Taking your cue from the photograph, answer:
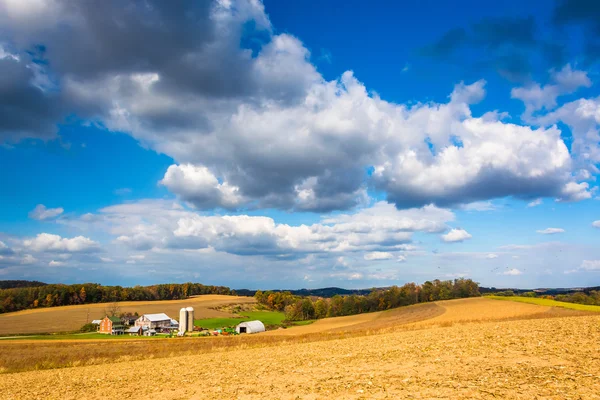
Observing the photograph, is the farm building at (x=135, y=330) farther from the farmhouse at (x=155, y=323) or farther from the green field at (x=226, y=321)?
the green field at (x=226, y=321)

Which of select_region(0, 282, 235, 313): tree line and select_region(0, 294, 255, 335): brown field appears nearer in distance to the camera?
select_region(0, 294, 255, 335): brown field

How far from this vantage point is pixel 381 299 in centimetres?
12675

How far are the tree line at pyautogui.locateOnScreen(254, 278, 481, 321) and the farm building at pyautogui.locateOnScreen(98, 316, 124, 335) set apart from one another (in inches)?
1936

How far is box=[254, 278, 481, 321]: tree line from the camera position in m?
127

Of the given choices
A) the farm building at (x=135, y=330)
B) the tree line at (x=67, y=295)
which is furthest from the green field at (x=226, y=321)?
the tree line at (x=67, y=295)

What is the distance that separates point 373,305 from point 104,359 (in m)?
103

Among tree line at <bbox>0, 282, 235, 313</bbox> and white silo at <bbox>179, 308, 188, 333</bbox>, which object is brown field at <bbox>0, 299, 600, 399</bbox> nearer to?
white silo at <bbox>179, 308, 188, 333</bbox>

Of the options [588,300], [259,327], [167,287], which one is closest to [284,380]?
[259,327]

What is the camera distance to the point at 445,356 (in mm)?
19250

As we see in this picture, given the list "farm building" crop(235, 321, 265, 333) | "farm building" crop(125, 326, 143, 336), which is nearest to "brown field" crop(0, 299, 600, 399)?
"farm building" crop(235, 321, 265, 333)

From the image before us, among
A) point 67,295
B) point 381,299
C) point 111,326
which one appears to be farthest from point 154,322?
point 381,299

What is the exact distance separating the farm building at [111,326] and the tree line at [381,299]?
49.2 metres

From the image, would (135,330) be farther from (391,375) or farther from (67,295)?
(391,375)

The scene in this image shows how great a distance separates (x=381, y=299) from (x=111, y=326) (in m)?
77.8
